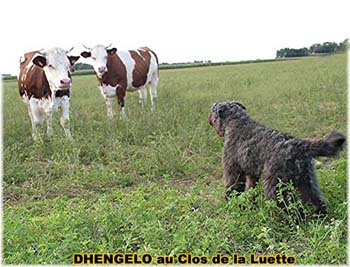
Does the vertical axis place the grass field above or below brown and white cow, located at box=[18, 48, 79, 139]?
below

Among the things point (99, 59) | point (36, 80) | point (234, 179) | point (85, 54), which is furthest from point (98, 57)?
point (234, 179)

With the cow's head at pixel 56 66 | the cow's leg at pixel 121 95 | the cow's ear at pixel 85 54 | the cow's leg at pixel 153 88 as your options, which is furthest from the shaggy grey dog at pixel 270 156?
the cow's leg at pixel 153 88

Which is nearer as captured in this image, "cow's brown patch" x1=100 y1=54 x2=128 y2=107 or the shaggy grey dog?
the shaggy grey dog

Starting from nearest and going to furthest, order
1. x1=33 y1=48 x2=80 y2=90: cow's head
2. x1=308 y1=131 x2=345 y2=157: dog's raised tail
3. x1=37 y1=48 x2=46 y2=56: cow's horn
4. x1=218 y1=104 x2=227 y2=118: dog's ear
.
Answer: x1=308 y1=131 x2=345 y2=157: dog's raised tail < x1=218 y1=104 x2=227 y2=118: dog's ear < x1=33 y1=48 x2=80 y2=90: cow's head < x1=37 y1=48 x2=46 y2=56: cow's horn

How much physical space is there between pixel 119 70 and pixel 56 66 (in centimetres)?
291

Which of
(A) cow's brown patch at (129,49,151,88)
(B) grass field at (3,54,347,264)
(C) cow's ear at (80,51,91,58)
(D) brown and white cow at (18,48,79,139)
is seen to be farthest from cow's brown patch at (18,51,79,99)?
(A) cow's brown patch at (129,49,151,88)

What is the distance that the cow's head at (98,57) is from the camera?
979cm

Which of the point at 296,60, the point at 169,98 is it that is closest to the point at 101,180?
the point at 169,98

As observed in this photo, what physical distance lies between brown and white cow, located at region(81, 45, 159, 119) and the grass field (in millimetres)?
570

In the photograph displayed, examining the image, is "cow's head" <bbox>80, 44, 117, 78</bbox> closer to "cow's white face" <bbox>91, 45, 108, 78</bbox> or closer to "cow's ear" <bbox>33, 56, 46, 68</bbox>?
"cow's white face" <bbox>91, 45, 108, 78</bbox>

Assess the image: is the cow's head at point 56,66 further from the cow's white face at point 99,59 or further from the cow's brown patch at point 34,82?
the cow's white face at point 99,59

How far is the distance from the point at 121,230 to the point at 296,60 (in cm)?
2872

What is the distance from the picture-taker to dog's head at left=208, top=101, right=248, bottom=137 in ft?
16.1

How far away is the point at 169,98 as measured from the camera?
12.8m
